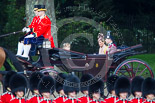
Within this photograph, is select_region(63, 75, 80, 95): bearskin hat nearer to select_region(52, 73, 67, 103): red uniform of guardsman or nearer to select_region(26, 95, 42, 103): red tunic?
select_region(52, 73, 67, 103): red uniform of guardsman

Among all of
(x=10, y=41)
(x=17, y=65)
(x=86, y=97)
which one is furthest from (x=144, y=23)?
(x=86, y=97)

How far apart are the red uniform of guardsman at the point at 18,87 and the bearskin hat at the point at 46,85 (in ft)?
0.82

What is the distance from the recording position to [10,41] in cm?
1855

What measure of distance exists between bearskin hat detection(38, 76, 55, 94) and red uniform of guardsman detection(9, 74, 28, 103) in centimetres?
25

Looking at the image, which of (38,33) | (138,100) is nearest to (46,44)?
(38,33)

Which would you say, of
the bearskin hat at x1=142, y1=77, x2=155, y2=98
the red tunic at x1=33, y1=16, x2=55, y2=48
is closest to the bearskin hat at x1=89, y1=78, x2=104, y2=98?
the bearskin hat at x1=142, y1=77, x2=155, y2=98

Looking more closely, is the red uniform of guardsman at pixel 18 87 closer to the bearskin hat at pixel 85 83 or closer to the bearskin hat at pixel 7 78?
the bearskin hat at pixel 7 78

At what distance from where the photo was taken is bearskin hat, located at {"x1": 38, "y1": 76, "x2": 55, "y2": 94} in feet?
27.5

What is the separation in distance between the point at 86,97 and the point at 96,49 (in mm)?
8872

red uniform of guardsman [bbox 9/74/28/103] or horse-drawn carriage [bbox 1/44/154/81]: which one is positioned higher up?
horse-drawn carriage [bbox 1/44/154/81]

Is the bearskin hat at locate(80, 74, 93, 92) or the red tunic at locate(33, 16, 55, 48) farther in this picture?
the red tunic at locate(33, 16, 55, 48)

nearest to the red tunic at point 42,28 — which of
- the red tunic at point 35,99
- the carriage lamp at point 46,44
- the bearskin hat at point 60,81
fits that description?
the carriage lamp at point 46,44

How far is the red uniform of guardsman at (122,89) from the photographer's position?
818 cm

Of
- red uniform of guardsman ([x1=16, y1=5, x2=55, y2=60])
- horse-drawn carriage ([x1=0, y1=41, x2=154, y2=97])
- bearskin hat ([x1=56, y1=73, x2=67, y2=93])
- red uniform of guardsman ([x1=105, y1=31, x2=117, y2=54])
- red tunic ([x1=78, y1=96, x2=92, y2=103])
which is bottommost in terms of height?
red tunic ([x1=78, y1=96, x2=92, y2=103])
